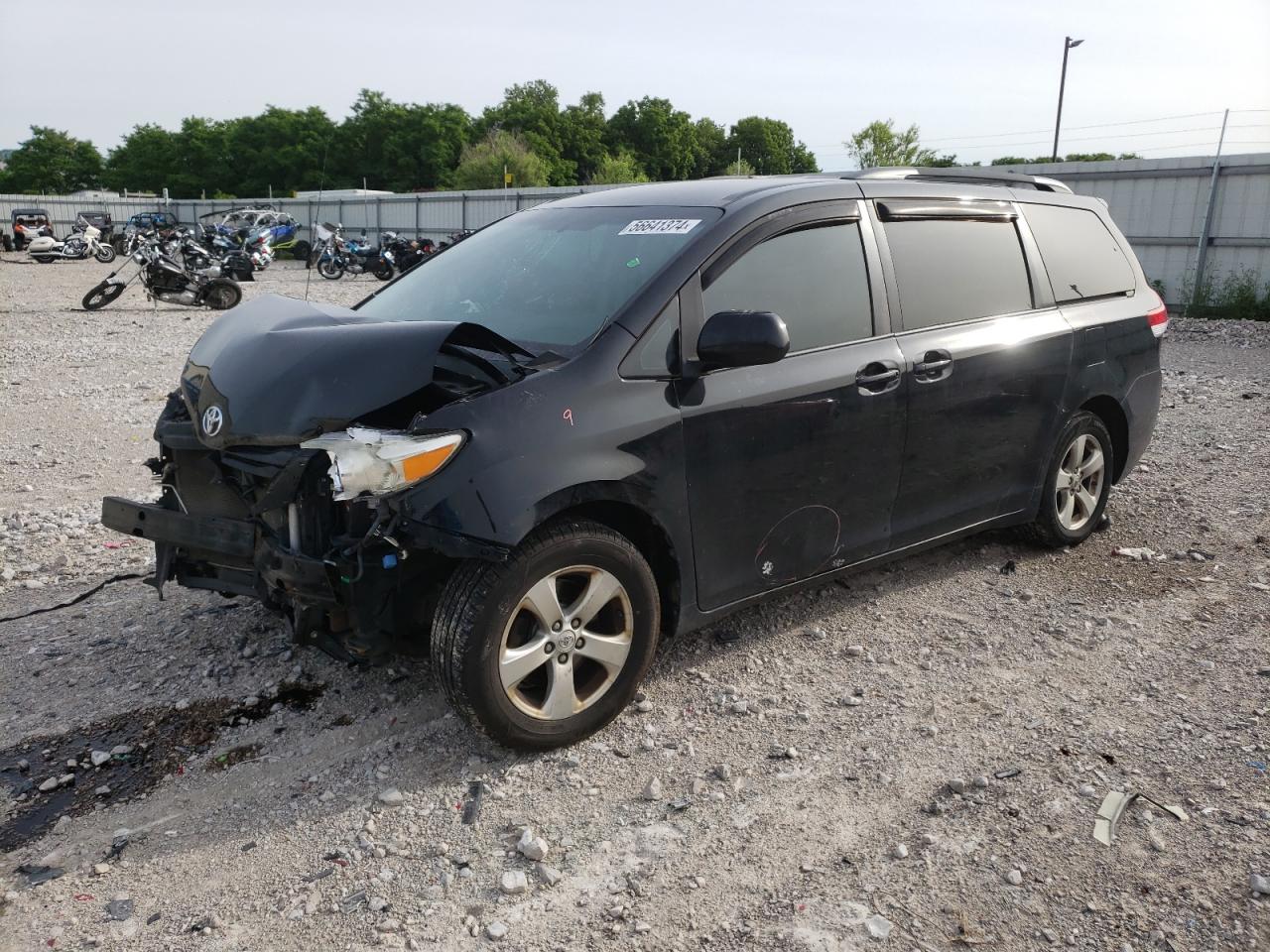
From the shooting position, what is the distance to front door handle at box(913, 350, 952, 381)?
4.19 m

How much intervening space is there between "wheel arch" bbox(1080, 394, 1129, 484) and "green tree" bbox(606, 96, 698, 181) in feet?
320

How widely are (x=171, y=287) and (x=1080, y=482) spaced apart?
1661cm

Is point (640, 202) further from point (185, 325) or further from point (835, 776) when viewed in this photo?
point (185, 325)

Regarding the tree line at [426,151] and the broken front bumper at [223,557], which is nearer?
the broken front bumper at [223,557]

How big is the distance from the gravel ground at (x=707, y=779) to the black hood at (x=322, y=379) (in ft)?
3.73

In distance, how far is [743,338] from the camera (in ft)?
11.0

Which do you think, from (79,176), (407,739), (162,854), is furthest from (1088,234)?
(79,176)

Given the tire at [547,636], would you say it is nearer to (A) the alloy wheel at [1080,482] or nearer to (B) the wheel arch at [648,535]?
(B) the wheel arch at [648,535]

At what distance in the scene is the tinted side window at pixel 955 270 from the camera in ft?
14.0

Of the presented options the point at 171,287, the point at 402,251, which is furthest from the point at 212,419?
the point at 402,251

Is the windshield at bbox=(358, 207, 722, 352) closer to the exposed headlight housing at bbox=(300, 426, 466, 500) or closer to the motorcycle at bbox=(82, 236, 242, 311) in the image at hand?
the exposed headlight housing at bbox=(300, 426, 466, 500)

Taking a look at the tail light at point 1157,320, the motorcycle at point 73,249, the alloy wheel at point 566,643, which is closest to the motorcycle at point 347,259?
the motorcycle at point 73,249

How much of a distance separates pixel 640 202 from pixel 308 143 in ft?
284

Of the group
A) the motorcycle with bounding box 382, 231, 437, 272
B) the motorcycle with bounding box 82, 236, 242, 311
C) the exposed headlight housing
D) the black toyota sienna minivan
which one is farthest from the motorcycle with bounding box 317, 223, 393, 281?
the exposed headlight housing
